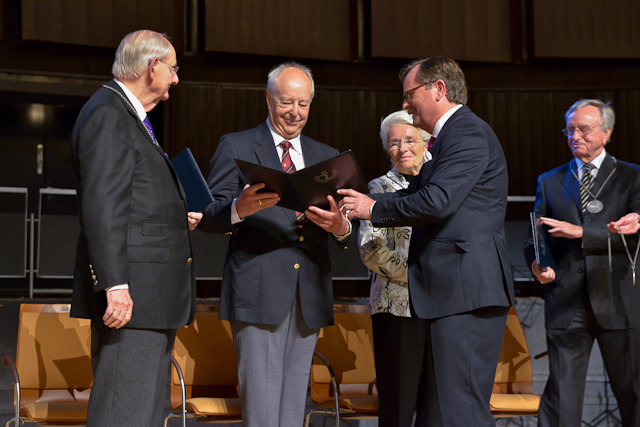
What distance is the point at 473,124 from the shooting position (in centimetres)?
225

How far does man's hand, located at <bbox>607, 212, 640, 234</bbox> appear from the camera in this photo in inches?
117

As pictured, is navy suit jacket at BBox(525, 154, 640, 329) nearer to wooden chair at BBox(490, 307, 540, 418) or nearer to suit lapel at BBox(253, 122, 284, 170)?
wooden chair at BBox(490, 307, 540, 418)

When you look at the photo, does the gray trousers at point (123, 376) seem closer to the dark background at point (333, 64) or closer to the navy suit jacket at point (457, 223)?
the navy suit jacket at point (457, 223)

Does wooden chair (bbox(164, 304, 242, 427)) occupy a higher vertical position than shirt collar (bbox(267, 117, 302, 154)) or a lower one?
lower

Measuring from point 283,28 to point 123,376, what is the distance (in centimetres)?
587

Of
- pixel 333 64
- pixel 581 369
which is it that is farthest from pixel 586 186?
pixel 333 64

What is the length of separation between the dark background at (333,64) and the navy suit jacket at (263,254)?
14.6 feet

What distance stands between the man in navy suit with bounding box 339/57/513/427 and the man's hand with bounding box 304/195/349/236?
46mm

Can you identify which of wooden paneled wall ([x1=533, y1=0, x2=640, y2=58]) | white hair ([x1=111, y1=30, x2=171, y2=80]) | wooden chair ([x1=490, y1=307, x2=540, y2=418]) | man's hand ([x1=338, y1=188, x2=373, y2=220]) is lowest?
wooden chair ([x1=490, y1=307, x2=540, y2=418])

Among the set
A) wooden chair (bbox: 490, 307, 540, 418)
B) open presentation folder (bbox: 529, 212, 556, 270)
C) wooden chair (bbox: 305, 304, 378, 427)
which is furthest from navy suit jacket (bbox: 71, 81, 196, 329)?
wooden chair (bbox: 490, 307, 540, 418)

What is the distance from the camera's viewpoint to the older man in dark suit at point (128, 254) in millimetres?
1849

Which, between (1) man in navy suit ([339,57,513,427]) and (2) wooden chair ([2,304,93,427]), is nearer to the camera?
(1) man in navy suit ([339,57,513,427])

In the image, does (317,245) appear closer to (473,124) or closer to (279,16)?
(473,124)

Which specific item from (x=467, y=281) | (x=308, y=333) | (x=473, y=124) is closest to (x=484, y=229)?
(x=467, y=281)
